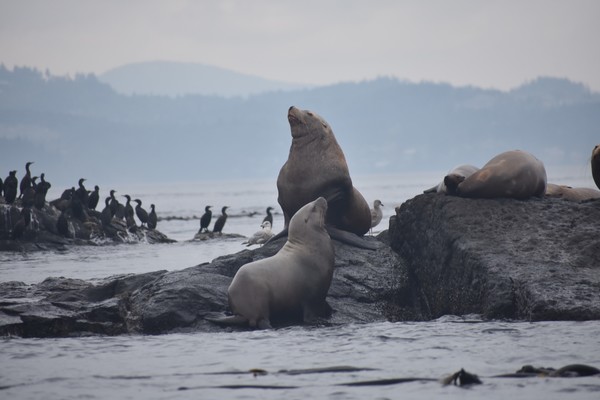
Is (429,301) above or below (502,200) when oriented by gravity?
below

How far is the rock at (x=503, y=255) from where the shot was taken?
27.0 feet

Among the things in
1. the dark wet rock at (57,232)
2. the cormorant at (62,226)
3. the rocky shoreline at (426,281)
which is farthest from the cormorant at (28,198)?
the rocky shoreline at (426,281)

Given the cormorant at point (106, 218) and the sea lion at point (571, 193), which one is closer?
the sea lion at point (571, 193)

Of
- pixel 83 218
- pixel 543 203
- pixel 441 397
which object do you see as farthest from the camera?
pixel 83 218

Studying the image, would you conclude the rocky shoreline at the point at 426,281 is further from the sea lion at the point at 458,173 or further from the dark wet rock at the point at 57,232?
the dark wet rock at the point at 57,232

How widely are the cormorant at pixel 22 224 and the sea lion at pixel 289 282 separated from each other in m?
15.5

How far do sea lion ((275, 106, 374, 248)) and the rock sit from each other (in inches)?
27.1

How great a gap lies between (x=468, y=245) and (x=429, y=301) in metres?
0.78

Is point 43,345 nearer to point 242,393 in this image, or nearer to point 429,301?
point 242,393

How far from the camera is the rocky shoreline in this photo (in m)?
8.40

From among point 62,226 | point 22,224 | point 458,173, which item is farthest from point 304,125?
point 62,226

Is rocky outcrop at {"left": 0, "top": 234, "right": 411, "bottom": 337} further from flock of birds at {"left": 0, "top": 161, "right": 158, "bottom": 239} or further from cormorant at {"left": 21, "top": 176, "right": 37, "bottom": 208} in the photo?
cormorant at {"left": 21, "top": 176, "right": 37, "bottom": 208}

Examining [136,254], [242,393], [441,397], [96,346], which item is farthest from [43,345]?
[136,254]

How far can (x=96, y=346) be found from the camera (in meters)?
7.89
